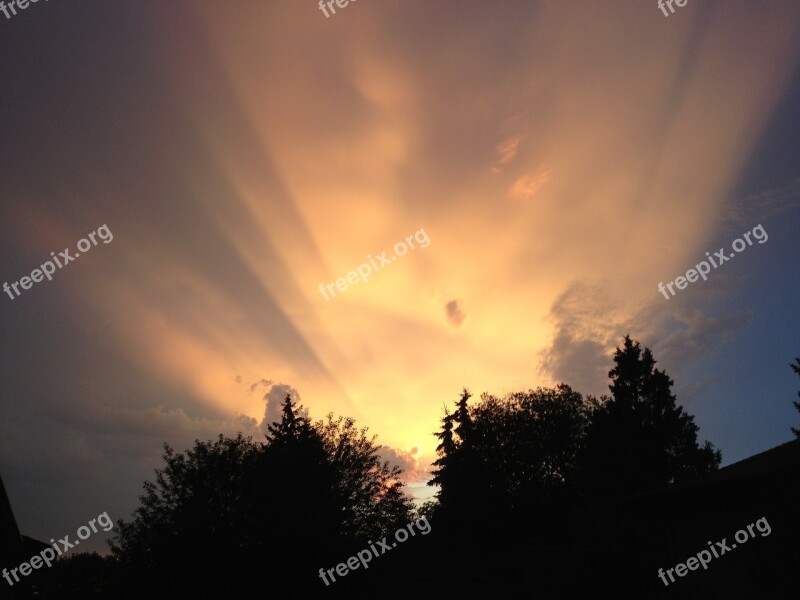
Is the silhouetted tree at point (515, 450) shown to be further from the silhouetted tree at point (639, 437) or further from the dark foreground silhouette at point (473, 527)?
the silhouetted tree at point (639, 437)

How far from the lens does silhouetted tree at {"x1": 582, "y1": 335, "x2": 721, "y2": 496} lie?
4344cm

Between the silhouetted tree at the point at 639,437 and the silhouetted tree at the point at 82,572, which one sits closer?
the silhouetted tree at the point at 639,437

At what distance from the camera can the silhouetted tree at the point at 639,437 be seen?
143 feet

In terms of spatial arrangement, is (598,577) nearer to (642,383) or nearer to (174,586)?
(174,586)

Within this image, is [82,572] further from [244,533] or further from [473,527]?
[244,533]

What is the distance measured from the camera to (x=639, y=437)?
1751 inches

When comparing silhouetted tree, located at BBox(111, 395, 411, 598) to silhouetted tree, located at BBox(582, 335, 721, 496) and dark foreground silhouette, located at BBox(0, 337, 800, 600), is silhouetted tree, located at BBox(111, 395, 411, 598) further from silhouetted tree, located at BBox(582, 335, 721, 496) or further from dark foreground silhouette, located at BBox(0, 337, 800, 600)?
silhouetted tree, located at BBox(582, 335, 721, 496)

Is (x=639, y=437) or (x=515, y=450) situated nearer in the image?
(x=639, y=437)

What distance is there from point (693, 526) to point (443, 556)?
10.2 metres

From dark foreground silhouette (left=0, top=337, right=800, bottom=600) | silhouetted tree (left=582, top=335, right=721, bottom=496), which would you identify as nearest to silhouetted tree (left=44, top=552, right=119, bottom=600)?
dark foreground silhouette (left=0, top=337, right=800, bottom=600)

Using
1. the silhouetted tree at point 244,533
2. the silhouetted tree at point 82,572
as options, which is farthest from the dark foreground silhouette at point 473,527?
the silhouetted tree at point 82,572

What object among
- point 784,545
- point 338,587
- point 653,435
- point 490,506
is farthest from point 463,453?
point 784,545

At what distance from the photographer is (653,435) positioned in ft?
148

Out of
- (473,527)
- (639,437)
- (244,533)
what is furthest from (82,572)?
(639,437)
